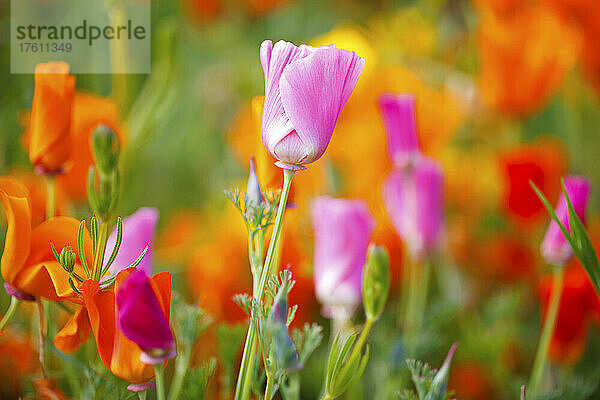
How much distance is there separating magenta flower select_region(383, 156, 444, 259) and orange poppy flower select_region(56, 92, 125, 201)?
314 mm

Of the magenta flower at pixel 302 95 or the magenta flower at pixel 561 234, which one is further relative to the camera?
the magenta flower at pixel 561 234

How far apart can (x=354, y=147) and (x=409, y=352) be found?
411 millimetres

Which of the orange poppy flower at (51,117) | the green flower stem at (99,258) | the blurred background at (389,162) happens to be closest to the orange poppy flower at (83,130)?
the blurred background at (389,162)

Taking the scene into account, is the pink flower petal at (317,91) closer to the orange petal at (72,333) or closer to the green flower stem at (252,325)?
the green flower stem at (252,325)

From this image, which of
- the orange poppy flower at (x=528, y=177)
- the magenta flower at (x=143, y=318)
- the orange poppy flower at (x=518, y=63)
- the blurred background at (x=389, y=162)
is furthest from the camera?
the orange poppy flower at (x=518, y=63)

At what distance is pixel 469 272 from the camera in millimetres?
918

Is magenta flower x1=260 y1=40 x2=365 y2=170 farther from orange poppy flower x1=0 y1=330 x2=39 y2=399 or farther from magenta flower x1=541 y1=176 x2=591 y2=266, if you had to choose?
orange poppy flower x1=0 y1=330 x2=39 y2=399

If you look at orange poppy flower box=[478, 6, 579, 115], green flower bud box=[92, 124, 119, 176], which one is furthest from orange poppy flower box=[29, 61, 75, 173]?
orange poppy flower box=[478, 6, 579, 115]

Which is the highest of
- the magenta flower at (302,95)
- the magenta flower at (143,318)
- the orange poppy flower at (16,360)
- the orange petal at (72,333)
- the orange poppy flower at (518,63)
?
the orange poppy flower at (518,63)

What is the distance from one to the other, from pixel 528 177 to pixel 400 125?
0.22m

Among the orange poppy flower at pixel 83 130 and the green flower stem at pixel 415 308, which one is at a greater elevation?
the orange poppy flower at pixel 83 130

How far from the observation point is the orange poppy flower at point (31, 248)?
1.23ft

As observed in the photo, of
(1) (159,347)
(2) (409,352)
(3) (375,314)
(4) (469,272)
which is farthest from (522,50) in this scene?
(1) (159,347)

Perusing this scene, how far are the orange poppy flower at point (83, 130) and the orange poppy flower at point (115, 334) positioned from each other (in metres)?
0.26
